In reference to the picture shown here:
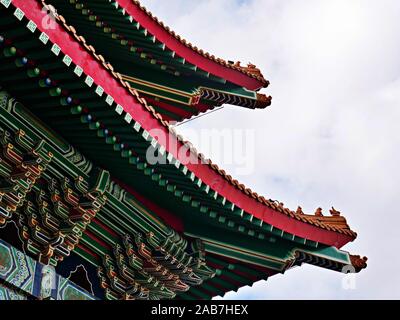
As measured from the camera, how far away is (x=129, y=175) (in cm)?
1009

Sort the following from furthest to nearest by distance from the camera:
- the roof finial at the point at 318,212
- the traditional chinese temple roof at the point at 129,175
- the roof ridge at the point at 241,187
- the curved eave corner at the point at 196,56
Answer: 1. the curved eave corner at the point at 196,56
2. the roof finial at the point at 318,212
3. the roof ridge at the point at 241,187
4. the traditional chinese temple roof at the point at 129,175

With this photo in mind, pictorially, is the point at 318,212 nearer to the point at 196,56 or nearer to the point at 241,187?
the point at 241,187

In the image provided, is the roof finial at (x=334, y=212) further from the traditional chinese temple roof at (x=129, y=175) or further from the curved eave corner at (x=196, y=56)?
the curved eave corner at (x=196, y=56)

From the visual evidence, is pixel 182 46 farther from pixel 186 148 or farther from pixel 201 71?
pixel 186 148

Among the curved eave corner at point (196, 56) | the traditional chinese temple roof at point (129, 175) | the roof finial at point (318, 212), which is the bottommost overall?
the traditional chinese temple roof at point (129, 175)

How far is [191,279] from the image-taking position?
11516 millimetres

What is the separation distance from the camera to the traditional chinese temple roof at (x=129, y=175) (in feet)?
26.9

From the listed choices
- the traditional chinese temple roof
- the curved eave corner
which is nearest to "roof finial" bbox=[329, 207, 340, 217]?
the traditional chinese temple roof

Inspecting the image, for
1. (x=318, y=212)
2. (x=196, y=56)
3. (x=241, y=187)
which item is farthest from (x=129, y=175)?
(x=196, y=56)

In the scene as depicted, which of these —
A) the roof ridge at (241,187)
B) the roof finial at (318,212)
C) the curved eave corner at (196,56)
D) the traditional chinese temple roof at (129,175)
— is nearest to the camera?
the traditional chinese temple roof at (129,175)

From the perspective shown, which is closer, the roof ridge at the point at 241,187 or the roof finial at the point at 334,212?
the roof ridge at the point at 241,187

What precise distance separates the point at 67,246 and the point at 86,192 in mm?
772

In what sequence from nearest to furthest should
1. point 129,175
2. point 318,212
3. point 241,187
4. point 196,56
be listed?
1. point 129,175
2. point 241,187
3. point 318,212
4. point 196,56

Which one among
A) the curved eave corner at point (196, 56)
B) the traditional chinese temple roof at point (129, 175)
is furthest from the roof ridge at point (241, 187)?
the curved eave corner at point (196, 56)
